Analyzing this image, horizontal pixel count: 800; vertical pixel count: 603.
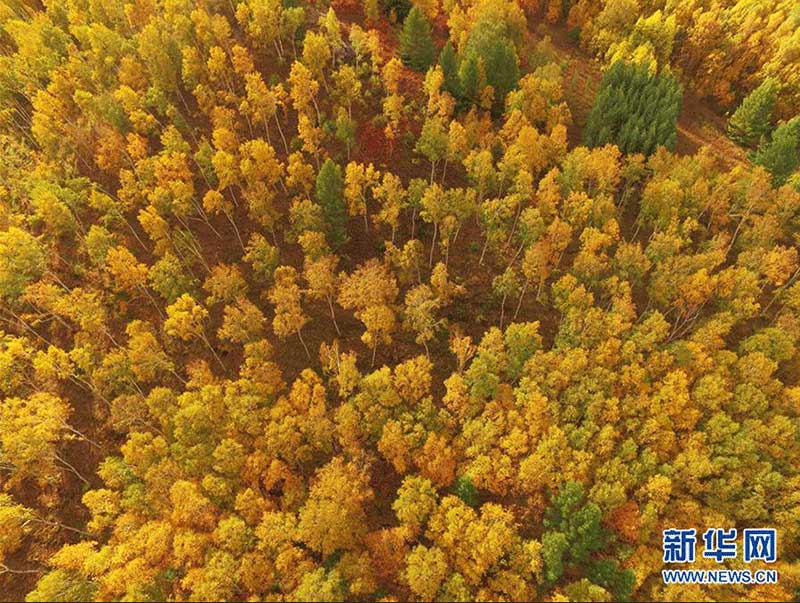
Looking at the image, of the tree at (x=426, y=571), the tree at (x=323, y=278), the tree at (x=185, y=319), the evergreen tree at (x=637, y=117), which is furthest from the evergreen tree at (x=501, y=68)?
the tree at (x=426, y=571)

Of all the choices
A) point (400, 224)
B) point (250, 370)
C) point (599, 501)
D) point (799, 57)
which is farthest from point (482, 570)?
point (799, 57)

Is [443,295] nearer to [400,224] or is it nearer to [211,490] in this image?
[400,224]

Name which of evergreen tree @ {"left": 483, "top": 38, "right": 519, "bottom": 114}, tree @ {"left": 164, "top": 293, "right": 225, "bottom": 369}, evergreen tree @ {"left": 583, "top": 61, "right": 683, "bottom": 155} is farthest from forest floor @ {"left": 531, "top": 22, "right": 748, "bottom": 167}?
tree @ {"left": 164, "top": 293, "right": 225, "bottom": 369}

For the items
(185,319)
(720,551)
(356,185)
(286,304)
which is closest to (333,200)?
(356,185)

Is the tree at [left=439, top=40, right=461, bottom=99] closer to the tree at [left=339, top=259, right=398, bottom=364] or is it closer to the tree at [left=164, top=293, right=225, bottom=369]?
the tree at [left=339, top=259, right=398, bottom=364]

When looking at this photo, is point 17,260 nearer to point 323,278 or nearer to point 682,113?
point 323,278

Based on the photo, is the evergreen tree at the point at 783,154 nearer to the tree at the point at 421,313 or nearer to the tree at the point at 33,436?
the tree at the point at 421,313
